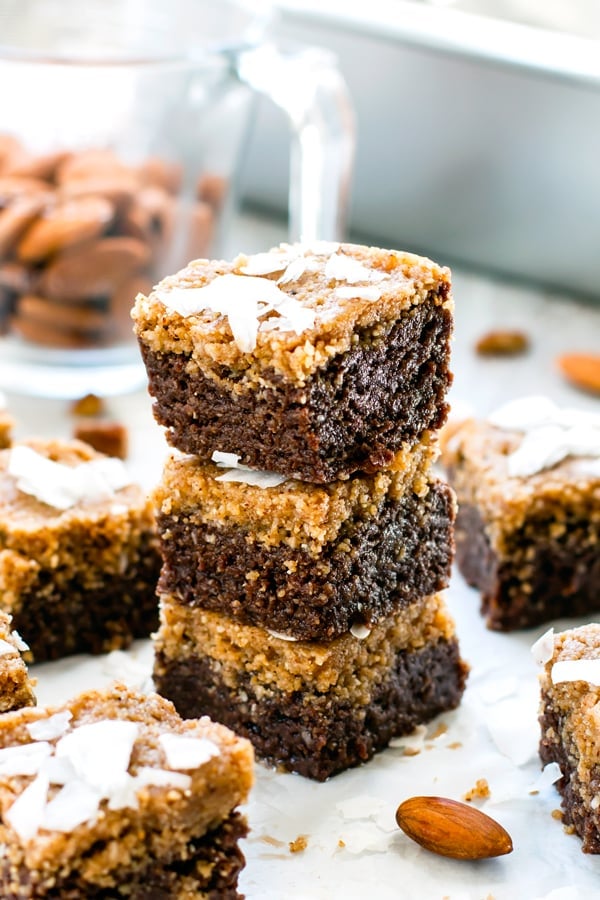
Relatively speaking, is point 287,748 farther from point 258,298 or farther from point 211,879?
point 258,298

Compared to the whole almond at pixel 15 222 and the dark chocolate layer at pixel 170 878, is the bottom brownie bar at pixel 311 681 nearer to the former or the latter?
A: the dark chocolate layer at pixel 170 878

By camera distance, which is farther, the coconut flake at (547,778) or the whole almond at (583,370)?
the whole almond at (583,370)

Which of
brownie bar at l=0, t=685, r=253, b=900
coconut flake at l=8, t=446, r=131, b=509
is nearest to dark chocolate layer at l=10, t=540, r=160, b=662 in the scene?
coconut flake at l=8, t=446, r=131, b=509

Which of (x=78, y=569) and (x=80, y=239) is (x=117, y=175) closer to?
(x=80, y=239)

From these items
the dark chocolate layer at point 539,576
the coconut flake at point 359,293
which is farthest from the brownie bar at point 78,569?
the coconut flake at point 359,293

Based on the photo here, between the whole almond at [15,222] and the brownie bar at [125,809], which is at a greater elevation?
the whole almond at [15,222]

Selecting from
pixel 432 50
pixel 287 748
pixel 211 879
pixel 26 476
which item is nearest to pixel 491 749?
pixel 287 748

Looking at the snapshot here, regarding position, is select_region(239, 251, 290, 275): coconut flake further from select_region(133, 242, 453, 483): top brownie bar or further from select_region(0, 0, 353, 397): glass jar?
select_region(0, 0, 353, 397): glass jar
